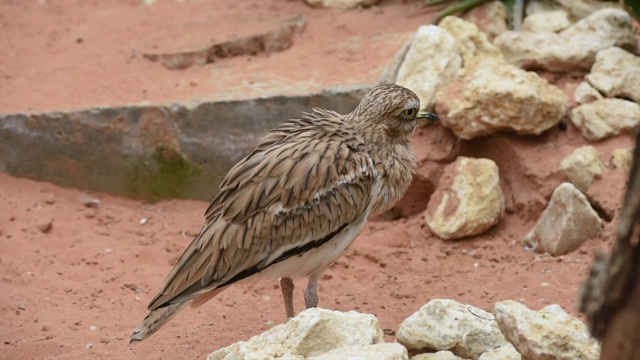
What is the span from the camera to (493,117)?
6.82 metres

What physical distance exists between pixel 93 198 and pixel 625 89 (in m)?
4.01

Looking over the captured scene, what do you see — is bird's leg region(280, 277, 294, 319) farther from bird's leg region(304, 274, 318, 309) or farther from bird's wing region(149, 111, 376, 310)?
bird's wing region(149, 111, 376, 310)

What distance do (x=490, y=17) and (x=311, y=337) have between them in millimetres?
4663

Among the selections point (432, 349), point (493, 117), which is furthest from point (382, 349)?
point (493, 117)

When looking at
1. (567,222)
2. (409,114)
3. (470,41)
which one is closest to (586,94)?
(470,41)

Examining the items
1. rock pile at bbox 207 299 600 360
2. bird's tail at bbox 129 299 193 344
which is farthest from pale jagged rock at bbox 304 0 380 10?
rock pile at bbox 207 299 600 360

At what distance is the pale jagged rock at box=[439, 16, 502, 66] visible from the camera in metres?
7.47

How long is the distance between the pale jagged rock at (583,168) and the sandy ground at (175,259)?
3.3 inches

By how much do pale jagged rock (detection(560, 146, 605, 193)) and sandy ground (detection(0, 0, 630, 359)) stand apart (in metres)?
0.08

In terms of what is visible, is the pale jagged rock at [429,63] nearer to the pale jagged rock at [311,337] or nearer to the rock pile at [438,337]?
the rock pile at [438,337]

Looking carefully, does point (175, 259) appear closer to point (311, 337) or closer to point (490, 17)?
point (311, 337)

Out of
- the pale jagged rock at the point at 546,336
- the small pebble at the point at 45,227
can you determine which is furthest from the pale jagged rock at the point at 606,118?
the small pebble at the point at 45,227

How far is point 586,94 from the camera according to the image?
7.02m

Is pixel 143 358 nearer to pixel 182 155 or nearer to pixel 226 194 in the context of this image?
pixel 226 194
